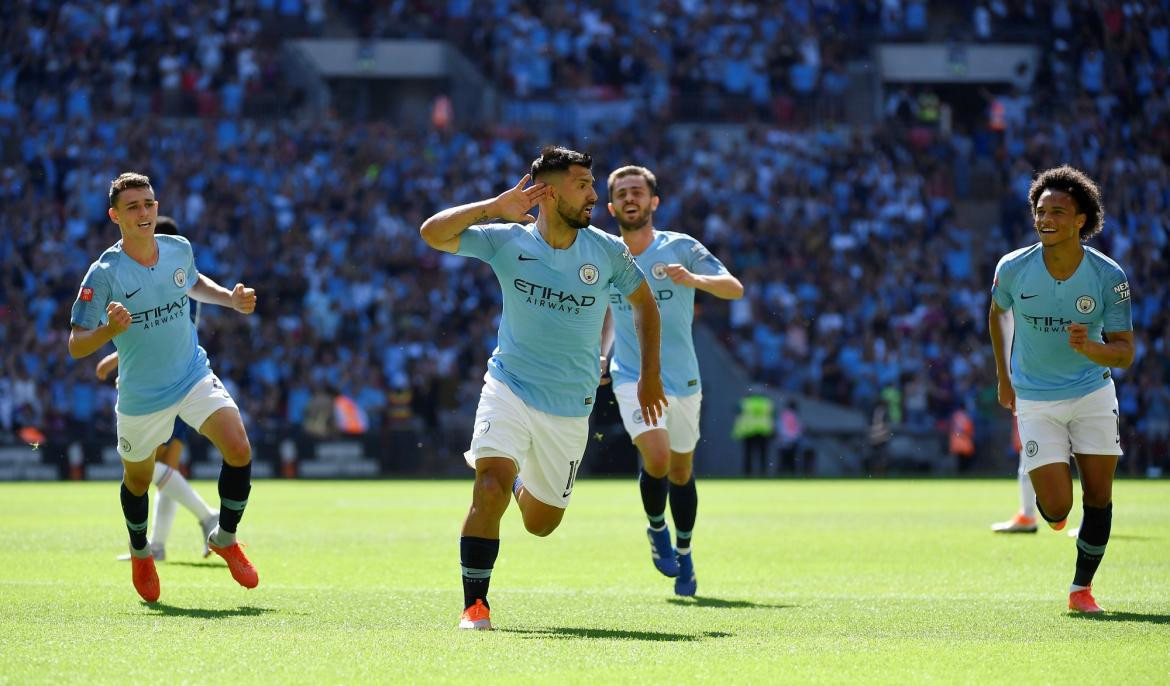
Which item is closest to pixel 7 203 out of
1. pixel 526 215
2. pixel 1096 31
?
pixel 1096 31

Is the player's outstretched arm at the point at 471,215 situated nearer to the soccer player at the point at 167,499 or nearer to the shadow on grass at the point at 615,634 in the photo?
the shadow on grass at the point at 615,634

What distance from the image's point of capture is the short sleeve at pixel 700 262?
11422mm

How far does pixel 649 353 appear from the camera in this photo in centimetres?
916

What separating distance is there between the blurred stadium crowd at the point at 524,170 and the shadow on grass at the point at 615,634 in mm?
23453

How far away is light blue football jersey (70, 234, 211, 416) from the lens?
1027 centimetres

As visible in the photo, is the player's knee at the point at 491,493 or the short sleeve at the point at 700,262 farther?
the short sleeve at the point at 700,262

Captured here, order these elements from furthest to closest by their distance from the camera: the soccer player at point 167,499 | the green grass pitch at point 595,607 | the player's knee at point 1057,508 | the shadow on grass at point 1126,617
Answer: the soccer player at point 167,499 → the player's knee at point 1057,508 → the shadow on grass at point 1126,617 → the green grass pitch at point 595,607

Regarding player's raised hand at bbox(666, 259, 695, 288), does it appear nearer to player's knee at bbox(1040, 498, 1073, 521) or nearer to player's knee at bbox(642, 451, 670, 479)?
player's knee at bbox(642, 451, 670, 479)

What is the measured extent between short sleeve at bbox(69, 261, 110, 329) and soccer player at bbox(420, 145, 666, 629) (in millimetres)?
2573

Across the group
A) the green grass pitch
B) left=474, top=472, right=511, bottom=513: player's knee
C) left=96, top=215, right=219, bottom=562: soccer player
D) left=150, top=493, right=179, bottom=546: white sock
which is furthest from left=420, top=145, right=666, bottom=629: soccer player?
left=150, top=493, right=179, bottom=546: white sock

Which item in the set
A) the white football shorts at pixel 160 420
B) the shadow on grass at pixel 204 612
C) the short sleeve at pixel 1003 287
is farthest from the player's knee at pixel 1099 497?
the white football shorts at pixel 160 420

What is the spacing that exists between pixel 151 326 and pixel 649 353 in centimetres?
347

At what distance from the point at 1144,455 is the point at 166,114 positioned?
24644 mm

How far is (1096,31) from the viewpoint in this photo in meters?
41.8
